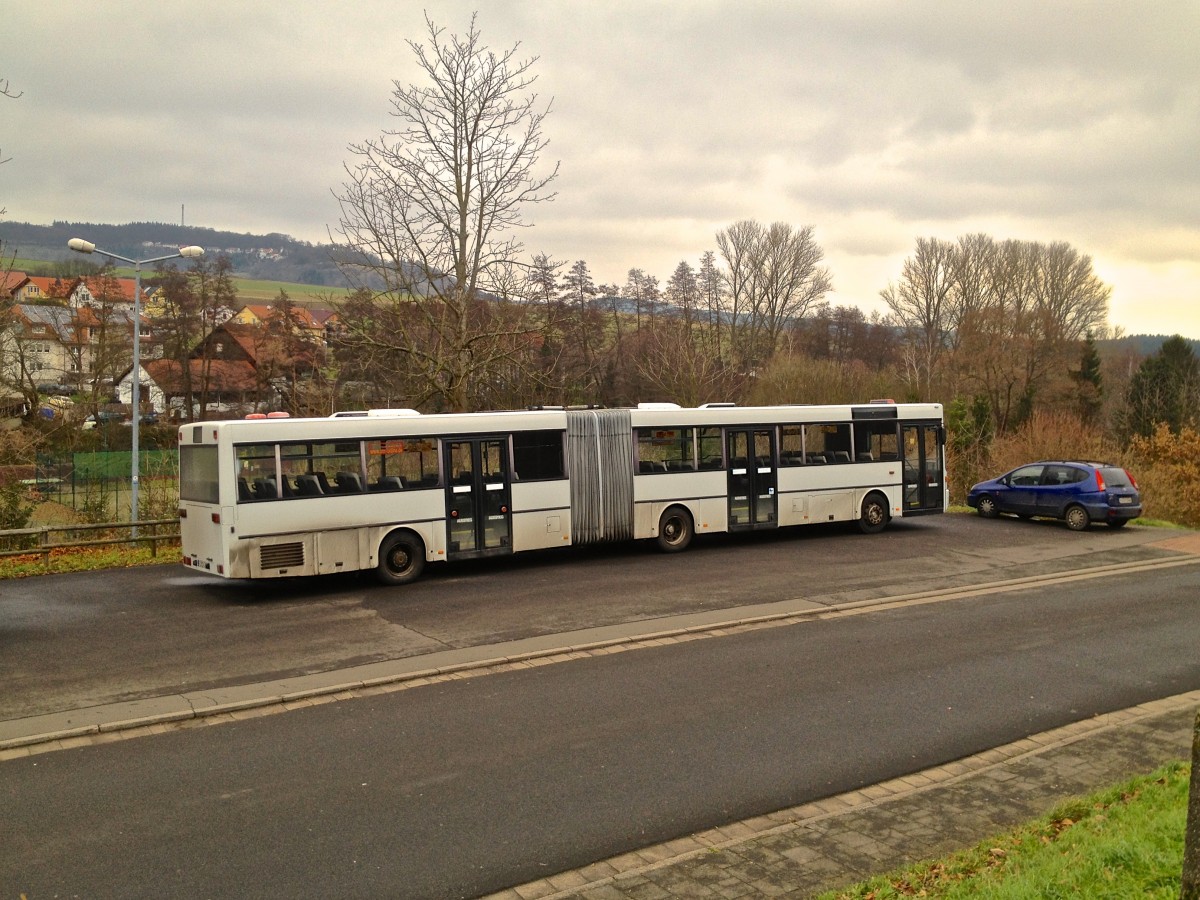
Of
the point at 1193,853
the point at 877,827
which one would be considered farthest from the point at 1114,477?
the point at 1193,853

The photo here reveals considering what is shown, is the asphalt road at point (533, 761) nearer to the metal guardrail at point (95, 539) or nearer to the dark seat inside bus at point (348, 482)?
the dark seat inside bus at point (348, 482)

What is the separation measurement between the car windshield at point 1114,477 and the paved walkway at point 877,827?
16155 mm

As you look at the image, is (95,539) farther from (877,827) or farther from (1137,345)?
(1137,345)

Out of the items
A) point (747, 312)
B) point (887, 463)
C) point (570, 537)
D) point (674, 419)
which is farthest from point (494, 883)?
point (747, 312)

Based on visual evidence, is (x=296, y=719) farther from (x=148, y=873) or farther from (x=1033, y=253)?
(x=1033, y=253)

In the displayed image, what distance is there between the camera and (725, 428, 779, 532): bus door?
67.2 ft

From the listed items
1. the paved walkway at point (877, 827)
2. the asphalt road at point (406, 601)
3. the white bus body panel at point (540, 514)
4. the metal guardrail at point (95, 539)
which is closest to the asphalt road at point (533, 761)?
the paved walkway at point (877, 827)

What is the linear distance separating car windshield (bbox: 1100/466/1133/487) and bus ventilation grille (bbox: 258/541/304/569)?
18494mm

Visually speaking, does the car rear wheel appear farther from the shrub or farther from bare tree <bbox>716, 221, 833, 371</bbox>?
bare tree <bbox>716, 221, 833, 371</bbox>

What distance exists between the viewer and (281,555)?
15203 millimetres

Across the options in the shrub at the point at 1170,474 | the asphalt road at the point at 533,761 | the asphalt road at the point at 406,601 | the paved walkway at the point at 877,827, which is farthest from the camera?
the shrub at the point at 1170,474

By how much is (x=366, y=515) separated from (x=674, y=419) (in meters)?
6.76

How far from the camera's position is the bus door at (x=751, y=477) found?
806 inches

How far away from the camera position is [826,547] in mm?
20422
